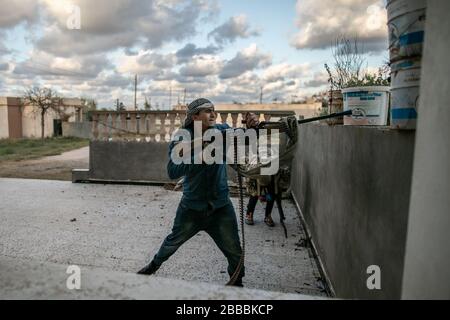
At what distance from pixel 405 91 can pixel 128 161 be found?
807cm

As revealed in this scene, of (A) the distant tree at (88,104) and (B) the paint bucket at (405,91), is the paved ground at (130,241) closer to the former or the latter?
(B) the paint bucket at (405,91)

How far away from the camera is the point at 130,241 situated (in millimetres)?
4754

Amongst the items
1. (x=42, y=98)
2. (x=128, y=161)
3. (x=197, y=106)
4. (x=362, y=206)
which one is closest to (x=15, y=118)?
(x=42, y=98)

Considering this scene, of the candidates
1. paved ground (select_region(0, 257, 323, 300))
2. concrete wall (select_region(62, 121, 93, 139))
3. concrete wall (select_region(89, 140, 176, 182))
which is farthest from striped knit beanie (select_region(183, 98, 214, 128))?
concrete wall (select_region(62, 121, 93, 139))

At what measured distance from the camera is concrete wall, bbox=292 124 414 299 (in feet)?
5.46

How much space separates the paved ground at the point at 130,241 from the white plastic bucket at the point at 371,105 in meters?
1.75

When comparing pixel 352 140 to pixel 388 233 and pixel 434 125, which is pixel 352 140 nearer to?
pixel 388 233

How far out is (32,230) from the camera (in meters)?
5.14

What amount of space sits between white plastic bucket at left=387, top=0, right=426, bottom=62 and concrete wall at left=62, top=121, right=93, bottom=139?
3449 cm

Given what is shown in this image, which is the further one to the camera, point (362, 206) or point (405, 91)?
point (362, 206)

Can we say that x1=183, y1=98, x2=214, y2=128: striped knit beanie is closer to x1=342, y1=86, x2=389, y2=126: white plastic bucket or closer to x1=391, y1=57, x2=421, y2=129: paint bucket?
x1=342, y1=86, x2=389, y2=126: white plastic bucket

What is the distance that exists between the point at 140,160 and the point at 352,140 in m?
6.95

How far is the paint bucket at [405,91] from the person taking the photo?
59.1 inches

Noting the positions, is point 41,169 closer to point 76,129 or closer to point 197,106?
point 197,106
